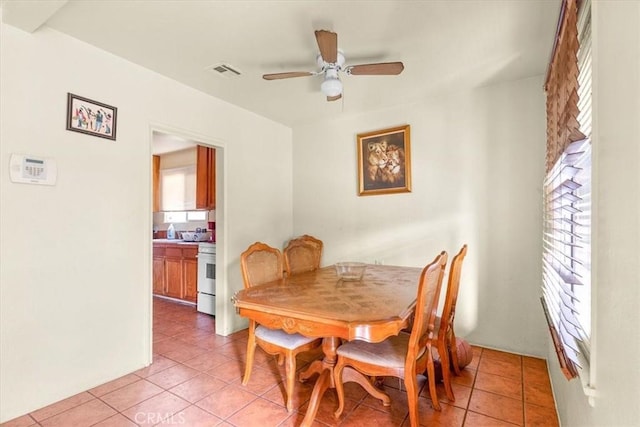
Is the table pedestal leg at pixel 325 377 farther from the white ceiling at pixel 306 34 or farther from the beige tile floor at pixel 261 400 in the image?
the white ceiling at pixel 306 34

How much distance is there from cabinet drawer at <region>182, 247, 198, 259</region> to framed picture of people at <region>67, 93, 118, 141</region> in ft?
7.02

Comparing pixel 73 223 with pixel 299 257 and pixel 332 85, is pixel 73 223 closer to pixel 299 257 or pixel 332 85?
pixel 299 257

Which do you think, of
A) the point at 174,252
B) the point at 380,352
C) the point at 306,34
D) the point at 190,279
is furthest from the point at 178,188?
the point at 380,352

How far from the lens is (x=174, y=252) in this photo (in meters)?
4.39

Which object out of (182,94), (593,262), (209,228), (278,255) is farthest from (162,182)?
(593,262)

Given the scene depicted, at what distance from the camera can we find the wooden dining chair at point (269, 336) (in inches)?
73.7

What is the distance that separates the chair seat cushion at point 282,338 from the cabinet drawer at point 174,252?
2.76 m

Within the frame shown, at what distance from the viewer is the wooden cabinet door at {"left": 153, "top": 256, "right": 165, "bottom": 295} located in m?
4.56

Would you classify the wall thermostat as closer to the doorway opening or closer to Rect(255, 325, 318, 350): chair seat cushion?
the doorway opening

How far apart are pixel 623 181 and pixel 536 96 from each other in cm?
233

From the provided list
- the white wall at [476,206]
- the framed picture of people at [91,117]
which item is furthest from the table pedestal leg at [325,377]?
the framed picture of people at [91,117]

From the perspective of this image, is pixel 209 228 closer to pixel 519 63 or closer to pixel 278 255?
pixel 278 255

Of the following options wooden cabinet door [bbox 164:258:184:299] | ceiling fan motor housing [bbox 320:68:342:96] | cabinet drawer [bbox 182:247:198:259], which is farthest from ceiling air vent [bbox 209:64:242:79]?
wooden cabinet door [bbox 164:258:184:299]

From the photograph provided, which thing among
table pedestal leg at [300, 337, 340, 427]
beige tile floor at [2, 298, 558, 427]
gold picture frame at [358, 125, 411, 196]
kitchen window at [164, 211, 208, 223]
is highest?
gold picture frame at [358, 125, 411, 196]
